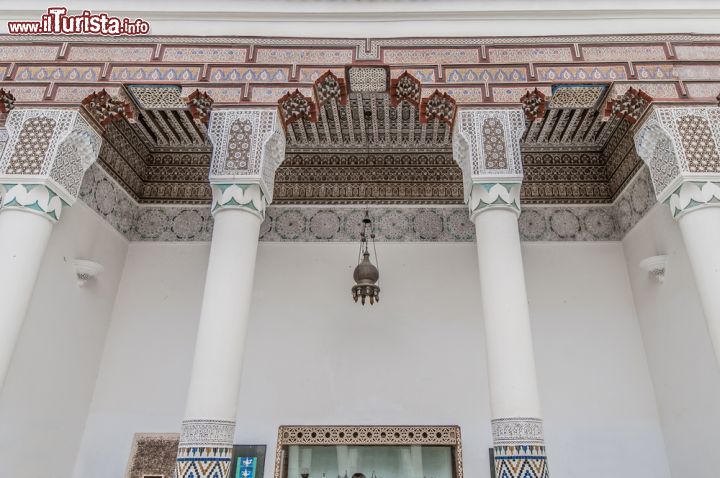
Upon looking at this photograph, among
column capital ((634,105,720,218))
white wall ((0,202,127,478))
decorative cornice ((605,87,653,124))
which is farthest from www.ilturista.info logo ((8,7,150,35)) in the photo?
column capital ((634,105,720,218))

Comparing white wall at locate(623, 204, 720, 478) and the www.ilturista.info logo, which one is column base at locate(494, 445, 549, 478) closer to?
white wall at locate(623, 204, 720, 478)

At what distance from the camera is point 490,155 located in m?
2.83

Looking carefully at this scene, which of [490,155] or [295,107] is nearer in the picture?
[490,155]

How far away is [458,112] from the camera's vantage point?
2.96m

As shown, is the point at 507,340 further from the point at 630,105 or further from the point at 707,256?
the point at 630,105

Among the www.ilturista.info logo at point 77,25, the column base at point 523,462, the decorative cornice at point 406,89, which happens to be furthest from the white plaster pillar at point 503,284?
the www.ilturista.info logo at point 77,25

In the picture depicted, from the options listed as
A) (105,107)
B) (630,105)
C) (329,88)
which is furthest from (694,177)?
(105,107)

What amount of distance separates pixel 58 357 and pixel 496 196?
9.85ft

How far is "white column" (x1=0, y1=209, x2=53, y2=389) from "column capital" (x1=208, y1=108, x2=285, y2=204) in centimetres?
97

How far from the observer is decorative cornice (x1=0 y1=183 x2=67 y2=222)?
8.84 feet

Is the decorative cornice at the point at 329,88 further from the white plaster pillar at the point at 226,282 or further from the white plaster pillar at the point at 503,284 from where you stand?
the white plaster pillar at the point at 503,284

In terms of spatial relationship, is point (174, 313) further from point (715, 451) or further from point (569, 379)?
point (715, 451)

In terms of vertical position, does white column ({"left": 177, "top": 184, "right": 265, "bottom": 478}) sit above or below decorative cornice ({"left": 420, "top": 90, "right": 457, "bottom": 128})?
below

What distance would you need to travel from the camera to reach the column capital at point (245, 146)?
2.78 m
